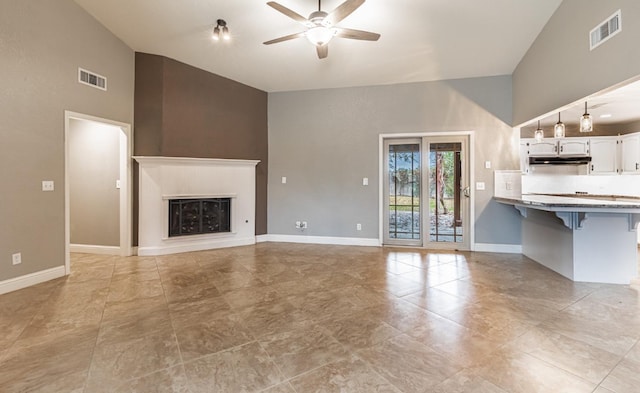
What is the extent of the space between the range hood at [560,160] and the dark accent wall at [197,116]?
15.8 ft

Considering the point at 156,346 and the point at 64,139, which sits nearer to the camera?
the point at 156,346

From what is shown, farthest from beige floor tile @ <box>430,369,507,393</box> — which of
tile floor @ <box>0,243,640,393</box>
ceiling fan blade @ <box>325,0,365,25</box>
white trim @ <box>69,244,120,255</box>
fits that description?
white trim @ <box>69,244,120,255</box>

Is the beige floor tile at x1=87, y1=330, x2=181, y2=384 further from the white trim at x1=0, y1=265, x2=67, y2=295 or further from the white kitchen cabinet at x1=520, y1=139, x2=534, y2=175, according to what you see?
the white kitchen cabinet at x1=520, y1=139, x2=534, y2=175

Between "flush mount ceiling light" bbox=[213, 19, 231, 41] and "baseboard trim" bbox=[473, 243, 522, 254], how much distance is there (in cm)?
522

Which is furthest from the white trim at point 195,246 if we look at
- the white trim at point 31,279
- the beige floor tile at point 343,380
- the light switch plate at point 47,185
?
the beige floor tile at point 343,380

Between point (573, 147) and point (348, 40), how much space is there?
12.1 feet

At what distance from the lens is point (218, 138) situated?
5.31 metres

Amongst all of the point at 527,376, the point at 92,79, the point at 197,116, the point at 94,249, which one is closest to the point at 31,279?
the point at 94,249

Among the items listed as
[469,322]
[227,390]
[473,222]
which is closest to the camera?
[227,390]

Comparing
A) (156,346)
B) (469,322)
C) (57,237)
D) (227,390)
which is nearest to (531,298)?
(469,322)

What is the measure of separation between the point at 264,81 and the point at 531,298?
528 cm

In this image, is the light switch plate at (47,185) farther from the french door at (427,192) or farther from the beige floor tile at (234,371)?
the french door at (427,192)

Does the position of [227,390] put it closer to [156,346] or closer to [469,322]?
[156,346]

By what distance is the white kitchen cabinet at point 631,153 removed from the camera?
359 centimetres
